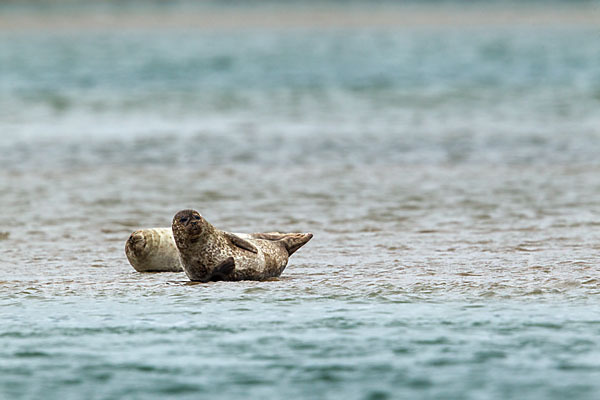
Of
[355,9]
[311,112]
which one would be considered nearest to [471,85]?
[311,112]

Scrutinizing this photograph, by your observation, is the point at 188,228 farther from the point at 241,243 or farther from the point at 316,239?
the point at 316,239

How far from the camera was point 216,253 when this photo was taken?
9.46 m

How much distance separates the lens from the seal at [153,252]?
10.1 metres

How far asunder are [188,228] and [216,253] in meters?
0.29

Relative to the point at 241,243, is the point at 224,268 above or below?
below

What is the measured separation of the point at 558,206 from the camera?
14266 millimetres

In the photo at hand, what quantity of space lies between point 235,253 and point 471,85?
96.9 ft

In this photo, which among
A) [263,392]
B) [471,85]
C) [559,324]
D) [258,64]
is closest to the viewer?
[263,392]

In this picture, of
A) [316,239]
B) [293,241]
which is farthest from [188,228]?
[316,239]

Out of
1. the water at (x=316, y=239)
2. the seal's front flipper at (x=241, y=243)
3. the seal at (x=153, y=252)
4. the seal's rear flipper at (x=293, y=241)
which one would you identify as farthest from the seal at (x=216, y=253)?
the seal at (x=153, y=252)

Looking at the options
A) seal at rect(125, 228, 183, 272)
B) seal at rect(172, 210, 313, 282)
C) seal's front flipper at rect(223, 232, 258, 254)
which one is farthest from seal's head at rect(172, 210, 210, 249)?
seal at rect(125, 228, 183, 272)

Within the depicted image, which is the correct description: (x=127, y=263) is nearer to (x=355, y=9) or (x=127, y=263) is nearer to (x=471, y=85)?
(x=471, y=85)

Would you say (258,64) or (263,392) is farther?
(258,64)

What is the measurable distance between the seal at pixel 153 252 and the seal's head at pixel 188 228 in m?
0.76
